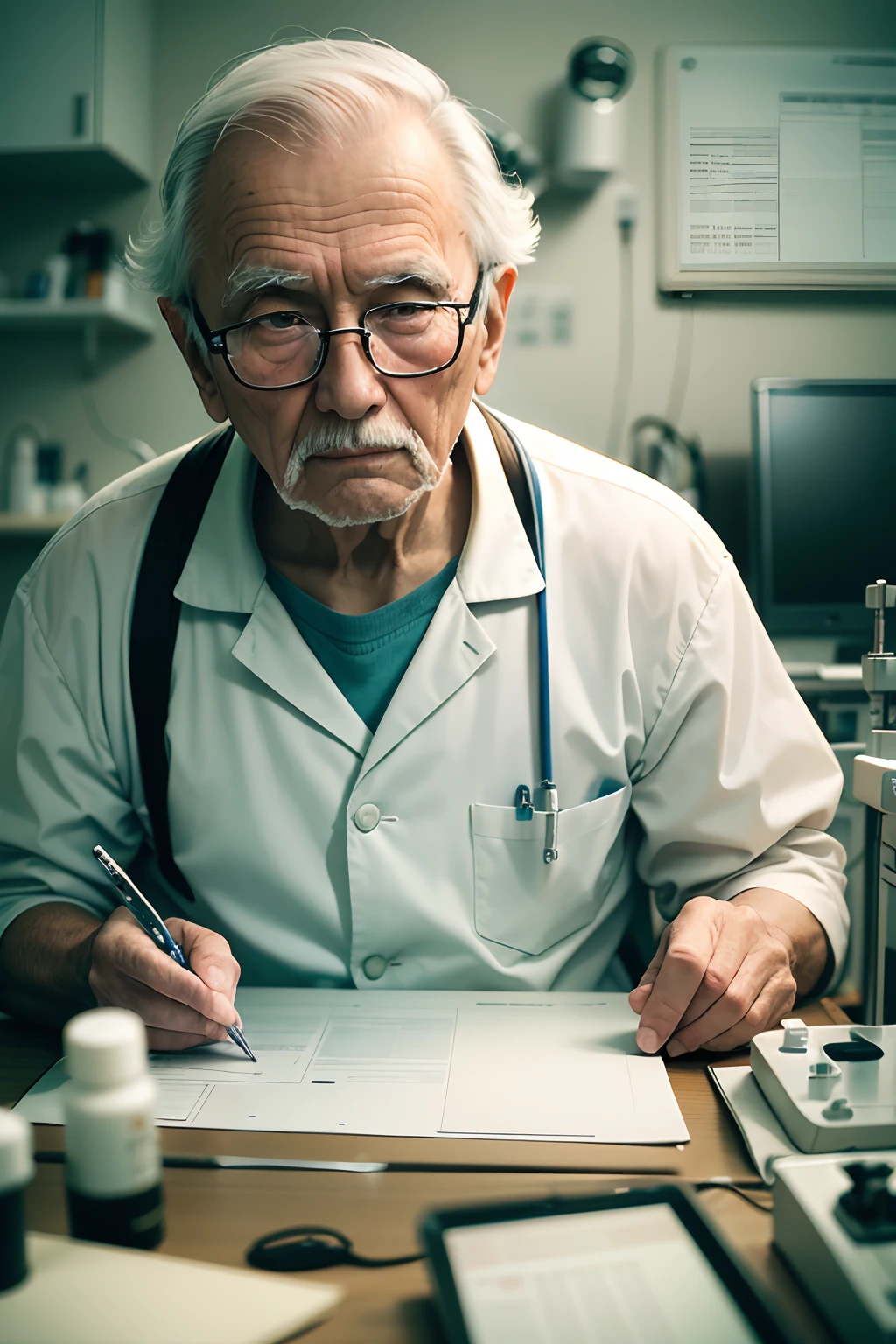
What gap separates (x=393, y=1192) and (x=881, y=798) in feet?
1.56

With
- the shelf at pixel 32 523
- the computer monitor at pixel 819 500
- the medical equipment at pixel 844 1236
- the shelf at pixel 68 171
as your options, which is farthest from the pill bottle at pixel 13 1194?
the shelf at pixel 68 171

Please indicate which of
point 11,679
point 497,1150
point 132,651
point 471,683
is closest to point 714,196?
point 471,683

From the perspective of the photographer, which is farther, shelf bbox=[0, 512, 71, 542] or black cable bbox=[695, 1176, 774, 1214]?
shelf bbox=[0, 512, 71, 542]

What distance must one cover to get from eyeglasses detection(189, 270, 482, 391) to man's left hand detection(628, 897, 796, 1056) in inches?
21.3

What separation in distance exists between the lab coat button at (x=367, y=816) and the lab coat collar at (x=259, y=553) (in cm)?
23

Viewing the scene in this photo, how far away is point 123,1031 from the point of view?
1.53 feet

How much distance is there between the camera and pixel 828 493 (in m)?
2.08

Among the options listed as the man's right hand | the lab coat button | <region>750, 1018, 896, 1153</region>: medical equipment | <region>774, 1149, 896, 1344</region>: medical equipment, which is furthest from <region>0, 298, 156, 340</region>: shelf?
<region>774, 1149, 896, 1344</region>: medical equipment

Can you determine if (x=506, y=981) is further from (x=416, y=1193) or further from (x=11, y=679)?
(x=11, y=679)

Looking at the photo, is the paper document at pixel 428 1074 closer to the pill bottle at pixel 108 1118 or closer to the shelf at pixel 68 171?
the pill bottle at pixel 108 1118

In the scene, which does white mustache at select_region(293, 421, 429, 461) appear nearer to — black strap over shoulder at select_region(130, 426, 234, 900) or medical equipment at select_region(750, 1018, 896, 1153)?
black strap over shoulder at select_region(130, 426, 234, 900)

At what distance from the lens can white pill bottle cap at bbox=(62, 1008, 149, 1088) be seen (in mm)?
462

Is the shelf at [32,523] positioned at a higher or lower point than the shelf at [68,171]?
lower

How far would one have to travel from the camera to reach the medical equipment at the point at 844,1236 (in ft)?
1.56
